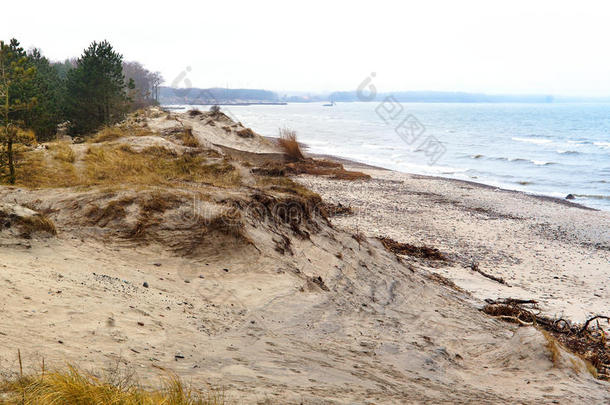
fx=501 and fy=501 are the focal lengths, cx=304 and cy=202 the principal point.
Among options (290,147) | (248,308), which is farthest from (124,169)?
(290,147)

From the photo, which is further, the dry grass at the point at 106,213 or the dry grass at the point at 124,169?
the dry grass at the point at 124,169

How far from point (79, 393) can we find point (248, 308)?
3044 mm

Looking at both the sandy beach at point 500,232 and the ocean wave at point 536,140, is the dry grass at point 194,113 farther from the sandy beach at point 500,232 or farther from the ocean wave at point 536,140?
the ocean wave at point 536,140

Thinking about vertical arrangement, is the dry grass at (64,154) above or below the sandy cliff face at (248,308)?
above

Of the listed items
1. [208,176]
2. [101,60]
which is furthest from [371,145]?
[208,176]

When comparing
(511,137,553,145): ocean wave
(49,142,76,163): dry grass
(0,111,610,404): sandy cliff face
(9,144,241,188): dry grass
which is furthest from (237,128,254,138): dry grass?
(511,137,553,145): ocean wave

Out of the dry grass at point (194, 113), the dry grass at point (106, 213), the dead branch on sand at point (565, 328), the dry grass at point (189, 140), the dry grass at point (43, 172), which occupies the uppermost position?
the dry grass at point (194, 113)

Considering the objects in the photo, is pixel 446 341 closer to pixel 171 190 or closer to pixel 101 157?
pixel 171 190

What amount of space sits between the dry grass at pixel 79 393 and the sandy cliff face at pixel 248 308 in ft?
1.20

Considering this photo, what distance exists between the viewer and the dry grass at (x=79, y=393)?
9.40 feet

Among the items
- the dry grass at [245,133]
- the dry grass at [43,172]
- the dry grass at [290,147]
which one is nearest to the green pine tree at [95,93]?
the dry grass at [245,133]

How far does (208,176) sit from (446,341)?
6188 millimetres

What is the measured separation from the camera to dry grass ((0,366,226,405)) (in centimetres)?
287

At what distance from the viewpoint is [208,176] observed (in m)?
10.6
